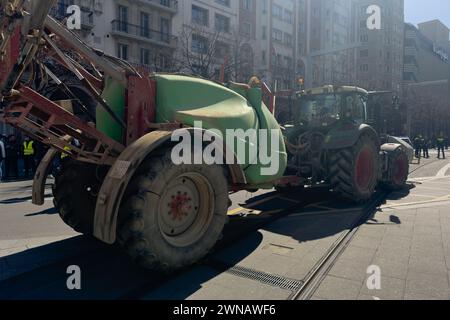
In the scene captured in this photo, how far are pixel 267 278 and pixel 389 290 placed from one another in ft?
4.01

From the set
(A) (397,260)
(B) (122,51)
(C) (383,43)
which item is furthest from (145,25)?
(C) (383,43)

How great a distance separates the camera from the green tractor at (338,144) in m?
7.46

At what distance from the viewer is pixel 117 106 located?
4.45 metres

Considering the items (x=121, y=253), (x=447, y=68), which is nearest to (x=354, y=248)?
(x=121, y=253)

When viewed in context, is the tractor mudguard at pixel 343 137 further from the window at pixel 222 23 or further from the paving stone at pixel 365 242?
the window at pixel 222 23

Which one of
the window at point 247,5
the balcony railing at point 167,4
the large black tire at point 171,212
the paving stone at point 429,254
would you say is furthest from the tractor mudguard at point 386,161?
the window at point 247,5

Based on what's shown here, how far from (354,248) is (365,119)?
4.78 metres

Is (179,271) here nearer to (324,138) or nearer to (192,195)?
(192,195)

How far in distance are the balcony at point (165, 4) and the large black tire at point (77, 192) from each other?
2710 cm

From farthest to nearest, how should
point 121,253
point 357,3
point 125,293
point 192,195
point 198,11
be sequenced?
point 357,3
point 198,11
point 121,253
point 192,195
point 125,293

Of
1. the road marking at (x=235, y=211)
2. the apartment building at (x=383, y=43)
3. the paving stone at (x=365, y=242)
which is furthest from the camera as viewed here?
the apartment building at (x=383, y=43)

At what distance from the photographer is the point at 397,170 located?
9945 millimetres

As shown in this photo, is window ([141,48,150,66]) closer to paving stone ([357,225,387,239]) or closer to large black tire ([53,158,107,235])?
large black tire ([53,158,107,235])
